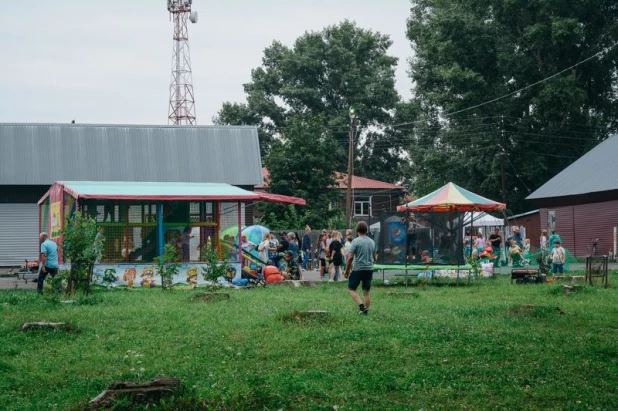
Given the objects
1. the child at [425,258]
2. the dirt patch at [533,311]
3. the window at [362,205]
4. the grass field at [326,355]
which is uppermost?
the window at [362,205]

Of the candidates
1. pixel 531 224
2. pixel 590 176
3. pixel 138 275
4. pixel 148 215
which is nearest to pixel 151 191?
pixel 148 215

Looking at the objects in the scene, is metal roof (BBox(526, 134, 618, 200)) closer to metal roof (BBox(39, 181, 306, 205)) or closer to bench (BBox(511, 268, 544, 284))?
bench (BBox(511, 268, 544, 284))

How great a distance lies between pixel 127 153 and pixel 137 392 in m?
39.5

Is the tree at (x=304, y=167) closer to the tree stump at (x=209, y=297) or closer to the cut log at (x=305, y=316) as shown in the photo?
the tree stump at (x=209, y=297)

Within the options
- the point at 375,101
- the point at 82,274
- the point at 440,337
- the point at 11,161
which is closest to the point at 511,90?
the point at 375,101

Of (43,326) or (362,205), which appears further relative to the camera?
(362,205)

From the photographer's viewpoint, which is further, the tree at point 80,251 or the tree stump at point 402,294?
the tree stump at point 402,294

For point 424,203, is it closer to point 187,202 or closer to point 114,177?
point 187,202

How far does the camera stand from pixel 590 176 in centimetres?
4888

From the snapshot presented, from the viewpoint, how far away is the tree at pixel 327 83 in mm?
75562

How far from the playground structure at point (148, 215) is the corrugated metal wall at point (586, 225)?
2396cm

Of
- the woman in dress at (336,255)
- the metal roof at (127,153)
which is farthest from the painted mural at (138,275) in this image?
the metal roof at (127,153)

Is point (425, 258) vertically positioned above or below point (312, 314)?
above

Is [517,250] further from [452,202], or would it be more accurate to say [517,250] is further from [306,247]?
[306,247]
